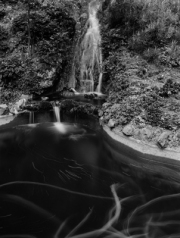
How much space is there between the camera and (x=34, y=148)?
24.2 ft

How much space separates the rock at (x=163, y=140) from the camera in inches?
263

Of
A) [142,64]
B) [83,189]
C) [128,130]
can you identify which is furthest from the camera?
[142,64]

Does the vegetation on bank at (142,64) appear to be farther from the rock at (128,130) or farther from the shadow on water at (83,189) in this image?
the shadow on water at (83,189)

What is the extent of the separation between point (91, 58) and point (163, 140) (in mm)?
7497

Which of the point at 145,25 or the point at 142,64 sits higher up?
the point at 145,25

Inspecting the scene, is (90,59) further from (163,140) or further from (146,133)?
(163,140)

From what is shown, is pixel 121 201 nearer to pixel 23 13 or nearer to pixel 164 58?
pixel 164 58

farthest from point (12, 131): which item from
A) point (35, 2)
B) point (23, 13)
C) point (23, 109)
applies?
point (35, 2)

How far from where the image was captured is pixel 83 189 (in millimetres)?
5367

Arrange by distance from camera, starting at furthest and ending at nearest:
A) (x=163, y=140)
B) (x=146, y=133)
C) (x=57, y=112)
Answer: (x=57, y=112) < (x=146, y=133) < (x=163, y=140)

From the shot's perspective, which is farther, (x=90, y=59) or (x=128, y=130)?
(x=90, y=59)

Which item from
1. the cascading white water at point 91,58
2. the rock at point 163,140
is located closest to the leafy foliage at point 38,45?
the cascading white water at point 91,58

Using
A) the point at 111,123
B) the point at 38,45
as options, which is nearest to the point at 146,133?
the point at 111,123

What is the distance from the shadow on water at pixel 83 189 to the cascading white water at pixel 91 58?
457cm
